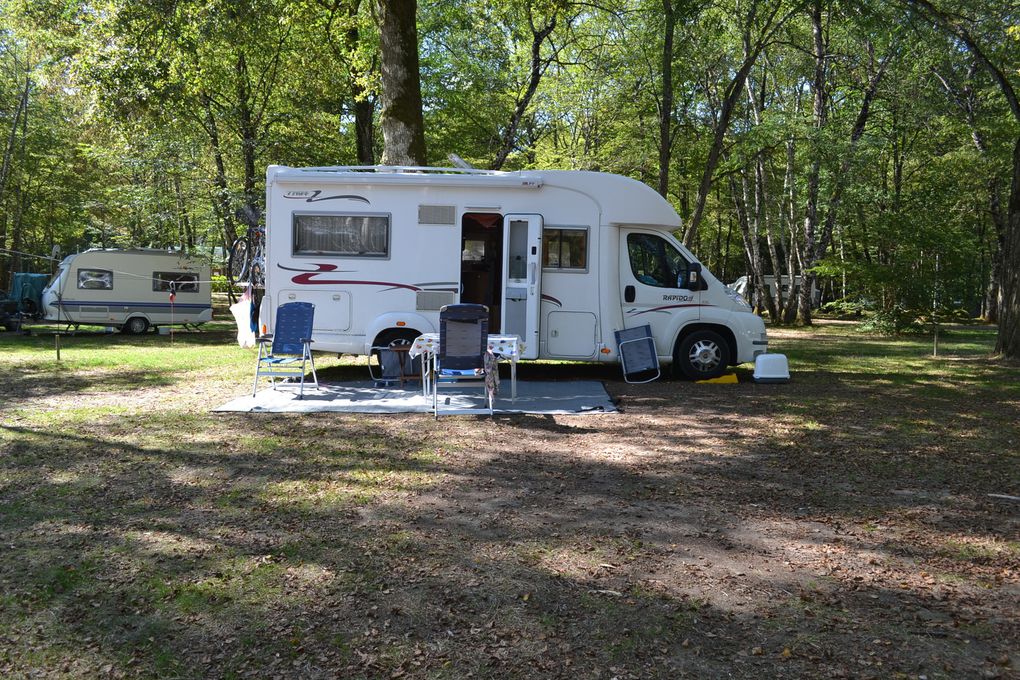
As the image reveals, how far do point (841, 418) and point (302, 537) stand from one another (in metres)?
5.74

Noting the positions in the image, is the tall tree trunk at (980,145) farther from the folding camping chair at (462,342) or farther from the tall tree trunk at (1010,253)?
the folding camping chair at (462,342)

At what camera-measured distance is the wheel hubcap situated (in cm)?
1070

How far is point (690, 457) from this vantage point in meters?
6.38

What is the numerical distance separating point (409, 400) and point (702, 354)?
4.15 metres

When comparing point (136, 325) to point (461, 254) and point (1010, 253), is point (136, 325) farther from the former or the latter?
point (1010, 253)

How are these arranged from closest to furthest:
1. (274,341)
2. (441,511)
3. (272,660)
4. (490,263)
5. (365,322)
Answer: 1. (272,660)
2. (441,511)
3. (274,341)
4. (365,322)
5. (490,263)

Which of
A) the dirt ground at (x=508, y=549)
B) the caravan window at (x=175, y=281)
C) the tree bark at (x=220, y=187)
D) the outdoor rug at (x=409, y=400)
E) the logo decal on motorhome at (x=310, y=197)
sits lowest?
the dirt ground at (x=508, y=549)

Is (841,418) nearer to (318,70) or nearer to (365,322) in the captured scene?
(365,322)

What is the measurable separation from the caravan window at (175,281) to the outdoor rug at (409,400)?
44.5 feet

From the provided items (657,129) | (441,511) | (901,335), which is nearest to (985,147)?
(901,335)

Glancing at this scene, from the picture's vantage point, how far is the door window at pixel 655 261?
10.5 metres

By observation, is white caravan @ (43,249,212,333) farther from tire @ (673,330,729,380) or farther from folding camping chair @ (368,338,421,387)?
tire @ (673,330,729,380)

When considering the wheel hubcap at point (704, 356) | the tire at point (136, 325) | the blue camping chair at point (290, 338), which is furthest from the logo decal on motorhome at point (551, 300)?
the tire at point (136, 325)

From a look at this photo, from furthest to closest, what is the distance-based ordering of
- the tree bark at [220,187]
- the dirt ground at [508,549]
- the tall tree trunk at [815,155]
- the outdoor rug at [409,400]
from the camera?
the tall tree trunk at [815,155] < the tree bark at [220,187] < the outdoor rug at [409,400] < the dirt ground at [508,549]
